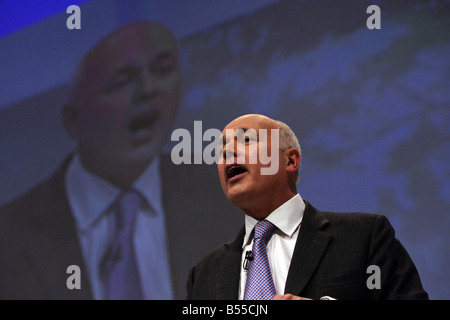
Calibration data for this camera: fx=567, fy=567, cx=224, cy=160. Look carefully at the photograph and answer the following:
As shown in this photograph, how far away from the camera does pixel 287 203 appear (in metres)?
2.03

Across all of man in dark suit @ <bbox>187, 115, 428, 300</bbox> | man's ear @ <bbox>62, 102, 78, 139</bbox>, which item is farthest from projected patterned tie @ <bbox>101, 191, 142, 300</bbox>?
man in dark suit @ <bbox>187, 115, 428, 300</bbox>

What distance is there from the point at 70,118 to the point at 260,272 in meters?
2.18

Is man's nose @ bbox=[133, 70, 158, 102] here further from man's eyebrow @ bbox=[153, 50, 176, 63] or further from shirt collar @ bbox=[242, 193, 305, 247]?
shirt collar @ bbox=[242, 193, 305, 247]

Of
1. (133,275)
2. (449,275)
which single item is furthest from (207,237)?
(449,275)

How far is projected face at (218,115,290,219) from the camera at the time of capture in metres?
2.03

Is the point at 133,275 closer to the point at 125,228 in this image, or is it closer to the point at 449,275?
the point at 125,228

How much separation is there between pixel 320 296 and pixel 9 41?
116 inches

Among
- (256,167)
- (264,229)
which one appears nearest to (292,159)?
(256,167)

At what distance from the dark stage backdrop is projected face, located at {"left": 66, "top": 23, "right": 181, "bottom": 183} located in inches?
3.9

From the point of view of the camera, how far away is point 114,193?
11.5ft

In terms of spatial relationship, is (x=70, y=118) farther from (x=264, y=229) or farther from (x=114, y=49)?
(x=264, y=229)

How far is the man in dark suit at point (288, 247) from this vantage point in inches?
67.7

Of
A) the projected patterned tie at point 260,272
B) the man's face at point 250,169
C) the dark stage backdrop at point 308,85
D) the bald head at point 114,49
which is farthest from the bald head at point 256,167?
the bald head at point 114,49

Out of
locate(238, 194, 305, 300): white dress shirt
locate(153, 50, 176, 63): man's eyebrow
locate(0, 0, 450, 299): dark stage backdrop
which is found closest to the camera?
locate(238, 194, 305, 300): white dress shirt
